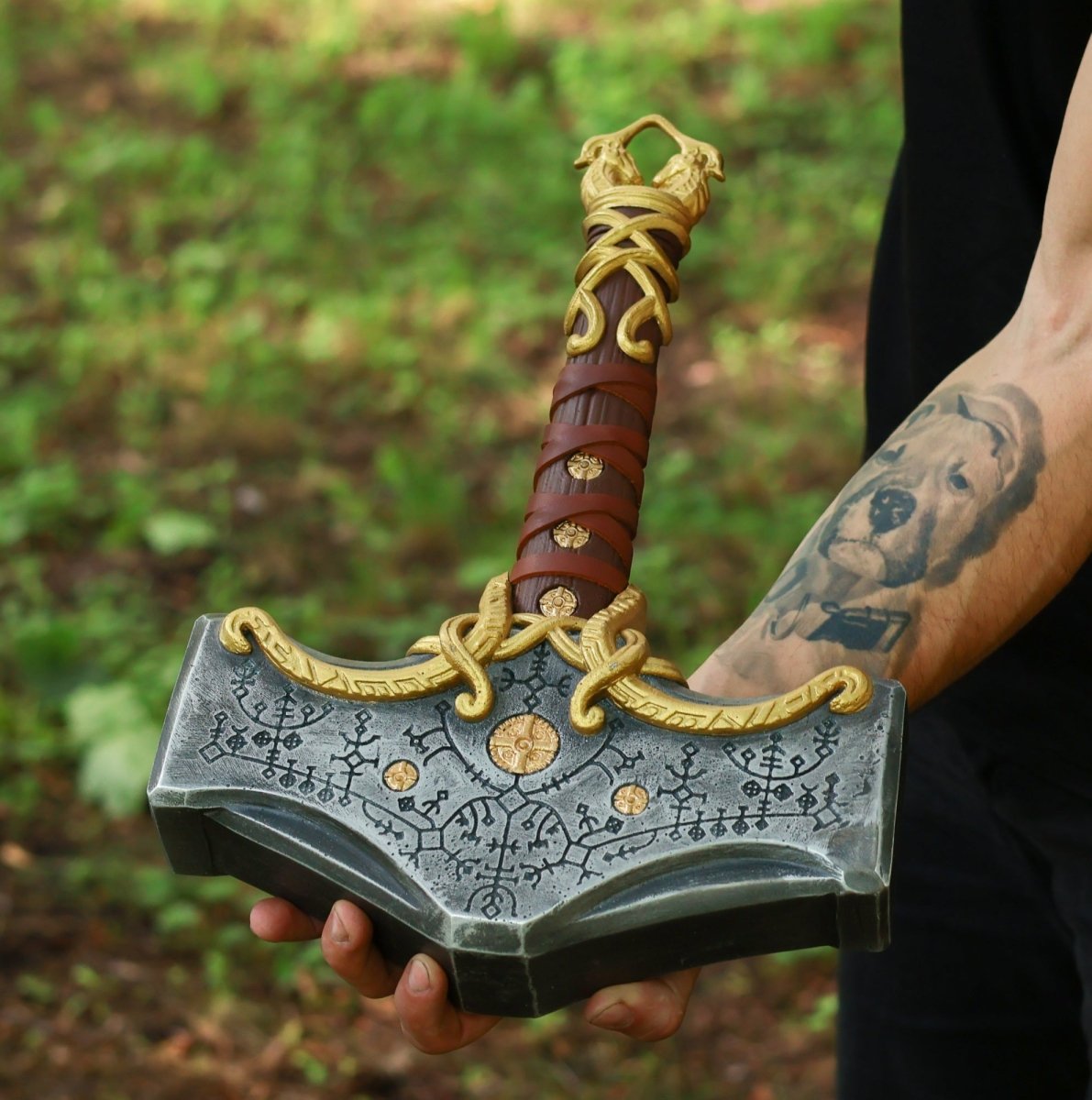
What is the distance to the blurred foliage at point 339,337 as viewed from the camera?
3.26 m

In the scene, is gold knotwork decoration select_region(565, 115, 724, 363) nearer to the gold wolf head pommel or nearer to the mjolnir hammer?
the gold wolf head pommel

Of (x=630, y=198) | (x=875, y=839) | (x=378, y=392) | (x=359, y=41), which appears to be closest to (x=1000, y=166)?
(x=630, y=198)

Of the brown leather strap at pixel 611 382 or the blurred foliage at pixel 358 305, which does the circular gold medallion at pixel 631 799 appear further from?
the blurred foliage at pixel 358 305

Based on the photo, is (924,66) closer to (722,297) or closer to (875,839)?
(875,839)

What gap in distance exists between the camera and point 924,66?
1.65m

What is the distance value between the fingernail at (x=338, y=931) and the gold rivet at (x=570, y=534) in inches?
17.0

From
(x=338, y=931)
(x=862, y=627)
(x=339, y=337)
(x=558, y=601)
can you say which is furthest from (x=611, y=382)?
(x=339, y=337)

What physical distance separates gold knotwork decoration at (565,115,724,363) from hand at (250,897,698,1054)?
64cm

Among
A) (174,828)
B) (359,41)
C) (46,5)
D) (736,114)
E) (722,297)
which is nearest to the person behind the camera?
(174,828)

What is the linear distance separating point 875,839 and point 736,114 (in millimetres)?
4299

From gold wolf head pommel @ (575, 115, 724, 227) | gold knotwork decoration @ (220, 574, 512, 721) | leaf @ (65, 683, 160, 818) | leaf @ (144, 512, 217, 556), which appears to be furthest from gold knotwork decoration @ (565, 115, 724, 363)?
leaf @ (144, 512, 217, 556)

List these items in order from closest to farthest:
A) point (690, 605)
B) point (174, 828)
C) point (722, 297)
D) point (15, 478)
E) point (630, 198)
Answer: point (174, 828)
point (630, 198)
point (690, 605)
point (15, 478)
point (722, 297)

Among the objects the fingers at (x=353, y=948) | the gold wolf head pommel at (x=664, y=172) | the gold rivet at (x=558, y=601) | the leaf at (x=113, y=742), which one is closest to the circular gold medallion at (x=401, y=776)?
the fingers at (x=353, y=948)

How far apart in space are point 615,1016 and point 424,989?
7.1 inches
